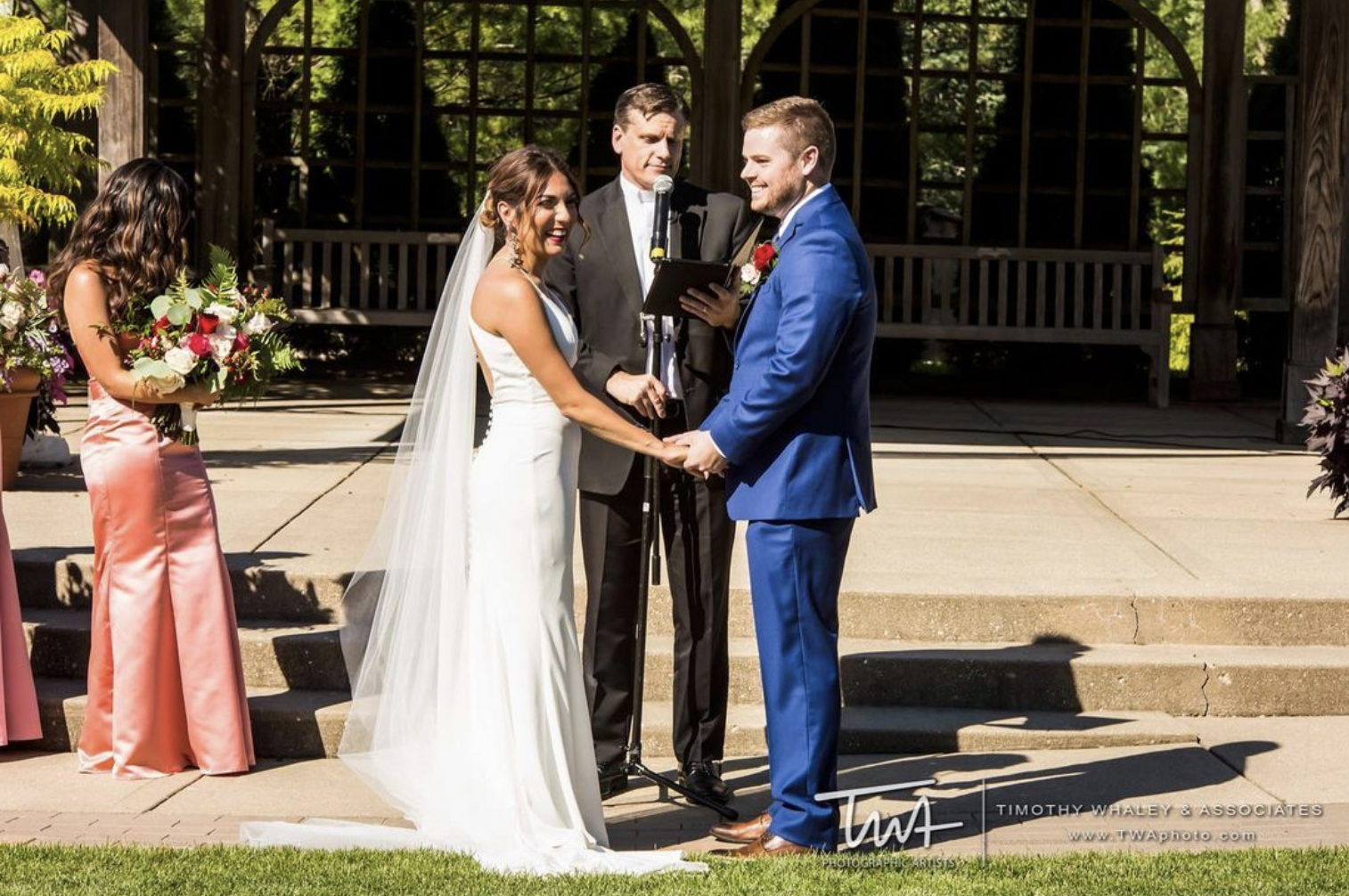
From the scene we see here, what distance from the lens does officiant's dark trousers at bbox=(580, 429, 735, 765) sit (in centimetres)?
580

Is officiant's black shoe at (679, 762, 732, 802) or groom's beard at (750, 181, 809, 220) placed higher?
groom's beard at (750, 181, 809, 220)

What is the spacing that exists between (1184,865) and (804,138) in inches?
83.4

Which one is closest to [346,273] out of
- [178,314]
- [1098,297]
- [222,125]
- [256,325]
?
[222,125]

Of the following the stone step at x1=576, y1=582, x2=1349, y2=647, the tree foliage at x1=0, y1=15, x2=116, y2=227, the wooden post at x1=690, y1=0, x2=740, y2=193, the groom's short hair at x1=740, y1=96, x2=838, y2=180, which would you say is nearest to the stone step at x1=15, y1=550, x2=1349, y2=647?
the stone step at x1=576, y1=582, x2=1349, y2=647

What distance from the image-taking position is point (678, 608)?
5.85 m

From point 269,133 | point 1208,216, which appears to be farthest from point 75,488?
point 1208,216

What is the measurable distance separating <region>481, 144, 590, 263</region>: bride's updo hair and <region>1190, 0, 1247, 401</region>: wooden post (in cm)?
1064

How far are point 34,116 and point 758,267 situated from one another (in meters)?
6.78

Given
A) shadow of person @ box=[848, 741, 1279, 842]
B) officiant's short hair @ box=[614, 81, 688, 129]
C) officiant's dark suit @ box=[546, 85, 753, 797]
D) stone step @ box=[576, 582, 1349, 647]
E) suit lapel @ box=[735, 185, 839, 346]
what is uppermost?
officiant's short hair @ box=[614, 81, 688, 129]

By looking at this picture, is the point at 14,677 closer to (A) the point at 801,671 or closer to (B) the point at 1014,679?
(A) the point at 801,671

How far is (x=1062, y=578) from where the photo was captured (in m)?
7.36

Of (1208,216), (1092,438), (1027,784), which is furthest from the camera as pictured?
(1208,216)

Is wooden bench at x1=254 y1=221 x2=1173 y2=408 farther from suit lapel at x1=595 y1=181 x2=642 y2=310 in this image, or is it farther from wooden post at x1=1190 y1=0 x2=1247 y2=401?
suit lapel at x1=595 y1=181 x2=642 y2=310

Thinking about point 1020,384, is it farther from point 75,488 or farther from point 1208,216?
point 75,488
